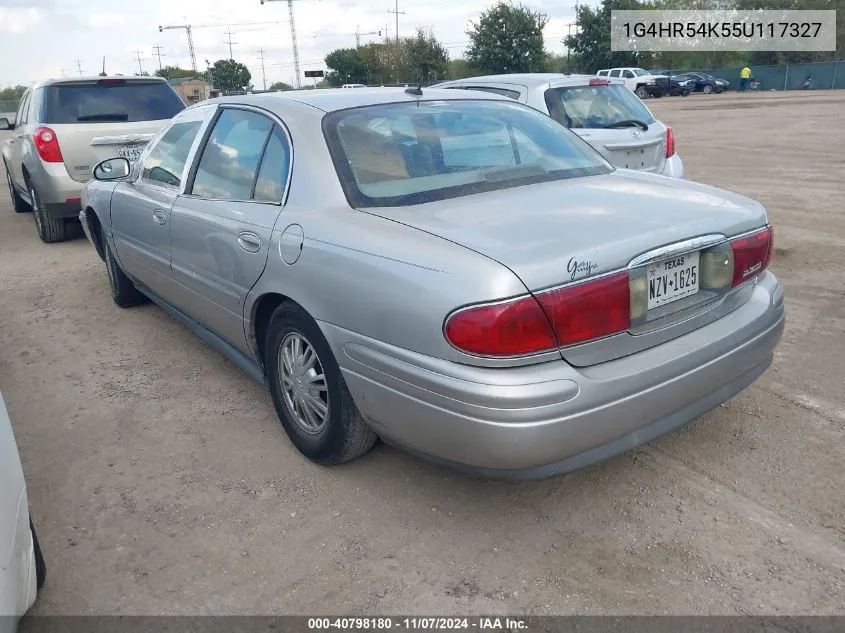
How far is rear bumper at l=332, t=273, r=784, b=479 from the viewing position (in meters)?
2.26

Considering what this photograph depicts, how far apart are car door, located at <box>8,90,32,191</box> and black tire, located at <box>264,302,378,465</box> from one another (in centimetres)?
673

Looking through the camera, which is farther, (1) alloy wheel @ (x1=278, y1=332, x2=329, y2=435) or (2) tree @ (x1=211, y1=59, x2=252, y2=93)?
(2) tree @ (x1=211, y1=59, x2=252, y2=93)

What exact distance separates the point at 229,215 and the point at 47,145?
17.3 feet

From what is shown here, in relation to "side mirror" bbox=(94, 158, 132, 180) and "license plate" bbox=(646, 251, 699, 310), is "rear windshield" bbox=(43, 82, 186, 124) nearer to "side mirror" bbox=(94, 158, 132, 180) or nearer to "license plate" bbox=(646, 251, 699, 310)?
"side mirror" bbox=(94, 158, 132, 180)

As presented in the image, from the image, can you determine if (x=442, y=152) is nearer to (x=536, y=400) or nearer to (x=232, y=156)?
(x=232, y=156)

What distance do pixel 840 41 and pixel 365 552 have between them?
74087mm

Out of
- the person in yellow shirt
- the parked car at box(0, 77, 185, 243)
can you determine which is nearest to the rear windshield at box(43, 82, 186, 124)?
the parked car at box(0, 77, 185, 243)

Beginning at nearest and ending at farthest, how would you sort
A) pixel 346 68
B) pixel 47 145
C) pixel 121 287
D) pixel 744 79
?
A: pixel 121 287, pixel 47 145, pixel 744 79, pixel 346 68

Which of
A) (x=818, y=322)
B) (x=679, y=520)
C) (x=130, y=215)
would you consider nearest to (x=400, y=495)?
(x=679, y=520)

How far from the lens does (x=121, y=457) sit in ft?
11.0

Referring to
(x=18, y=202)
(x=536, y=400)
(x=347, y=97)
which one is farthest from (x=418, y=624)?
(x=18, y=202)

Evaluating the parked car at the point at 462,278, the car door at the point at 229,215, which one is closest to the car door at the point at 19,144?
the car door at the point at 229,215

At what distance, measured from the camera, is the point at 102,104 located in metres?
7.79

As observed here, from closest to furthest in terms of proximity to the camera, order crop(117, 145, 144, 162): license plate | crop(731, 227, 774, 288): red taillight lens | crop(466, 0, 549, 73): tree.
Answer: crop(731, 227, 774, 288): red taillight lens < crop(117, 145, 144, 162): license plate < crop(466, 0, 549, 73): tree
